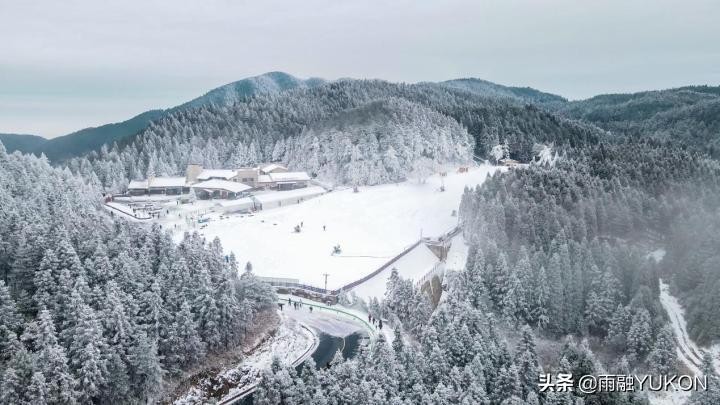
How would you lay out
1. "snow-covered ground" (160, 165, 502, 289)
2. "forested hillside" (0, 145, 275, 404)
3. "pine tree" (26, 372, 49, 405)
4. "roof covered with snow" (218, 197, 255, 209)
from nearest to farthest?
"pine tree" (26, 372, 49, 405) < "forested hillside" (0, 145, 275, 404) < "snow-covered ground" (160, 165, 502, 289) < "roof covered with snow" (218, 197, 255, 209)

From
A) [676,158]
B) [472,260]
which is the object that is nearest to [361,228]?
[472,260]

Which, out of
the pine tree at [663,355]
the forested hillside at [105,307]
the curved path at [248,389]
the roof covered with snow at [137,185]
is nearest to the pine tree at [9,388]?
the forested hillside at [105,307]

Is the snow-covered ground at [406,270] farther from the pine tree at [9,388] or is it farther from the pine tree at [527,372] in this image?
the pine tree at [9,388]

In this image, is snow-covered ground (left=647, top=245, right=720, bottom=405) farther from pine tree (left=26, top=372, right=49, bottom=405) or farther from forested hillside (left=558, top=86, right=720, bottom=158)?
forested hillside (left=558, top=86, right=720, bottom=158)

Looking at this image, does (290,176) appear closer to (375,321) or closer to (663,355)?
(375,321)

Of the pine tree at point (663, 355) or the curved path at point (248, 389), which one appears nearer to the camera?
the curved path at point (248, 389)

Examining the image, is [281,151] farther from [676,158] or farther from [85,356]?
[85,356]

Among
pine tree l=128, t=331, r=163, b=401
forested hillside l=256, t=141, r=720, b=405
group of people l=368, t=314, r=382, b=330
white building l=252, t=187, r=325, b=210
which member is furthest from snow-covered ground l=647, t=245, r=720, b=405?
white building l=252, t=187, r=325, b=210
